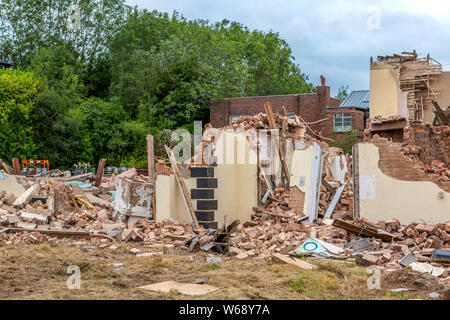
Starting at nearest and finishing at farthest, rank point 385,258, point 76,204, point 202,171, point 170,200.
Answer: point 385,258 < point 202,171 < point 170,200 < point 76,204

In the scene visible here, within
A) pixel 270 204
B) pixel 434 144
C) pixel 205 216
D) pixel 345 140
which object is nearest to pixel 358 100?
pixel 345 140

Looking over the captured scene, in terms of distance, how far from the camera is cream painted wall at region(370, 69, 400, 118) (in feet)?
78.7

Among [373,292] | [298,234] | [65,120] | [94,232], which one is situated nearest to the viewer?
Answer: [373,292]

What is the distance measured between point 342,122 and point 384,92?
9202 mm

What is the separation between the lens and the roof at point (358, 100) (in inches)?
1440

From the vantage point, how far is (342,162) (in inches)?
620

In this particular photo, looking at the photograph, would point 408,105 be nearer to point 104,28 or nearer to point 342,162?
point 342,162

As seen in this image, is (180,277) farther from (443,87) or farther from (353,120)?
(353,120)

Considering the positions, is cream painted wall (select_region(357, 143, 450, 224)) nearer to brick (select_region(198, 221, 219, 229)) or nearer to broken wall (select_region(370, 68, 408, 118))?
brick (select_region(198, 221, 219, 229))


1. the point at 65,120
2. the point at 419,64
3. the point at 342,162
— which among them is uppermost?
the point at 419,64

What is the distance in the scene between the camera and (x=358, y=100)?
37.8 m

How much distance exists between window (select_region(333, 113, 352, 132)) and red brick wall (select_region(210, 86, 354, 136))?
0.31 metres
